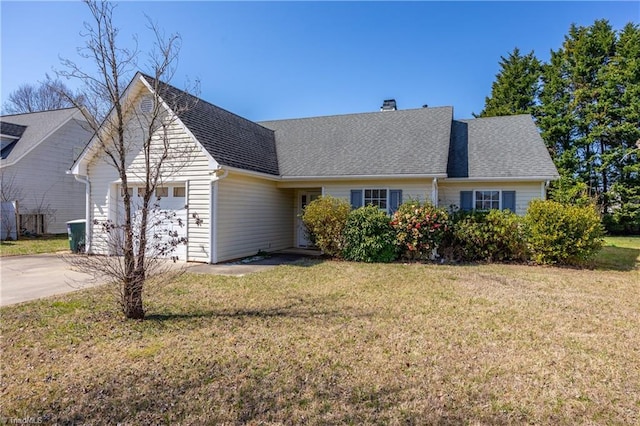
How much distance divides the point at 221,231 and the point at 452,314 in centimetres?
720

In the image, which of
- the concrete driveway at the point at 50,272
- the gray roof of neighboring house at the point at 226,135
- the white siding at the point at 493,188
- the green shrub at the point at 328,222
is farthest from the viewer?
the white siding at the point at 493,188

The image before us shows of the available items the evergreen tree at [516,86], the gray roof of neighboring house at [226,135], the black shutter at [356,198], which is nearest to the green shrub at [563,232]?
the black shutter at [356,198]

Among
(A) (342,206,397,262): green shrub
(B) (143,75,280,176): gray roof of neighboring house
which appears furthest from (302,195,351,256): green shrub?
(B) (143,75,280,176): gray roof of neighboring house

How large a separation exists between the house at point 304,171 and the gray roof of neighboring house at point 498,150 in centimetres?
4

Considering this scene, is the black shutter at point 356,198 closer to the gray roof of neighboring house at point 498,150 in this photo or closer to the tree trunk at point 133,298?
the gray roof of neighboring house at point 498,150

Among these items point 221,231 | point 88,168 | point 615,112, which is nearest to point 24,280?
point 221,231

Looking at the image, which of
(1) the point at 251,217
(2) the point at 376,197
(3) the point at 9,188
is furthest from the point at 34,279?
(3) the point at 9,188

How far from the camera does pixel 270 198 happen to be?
530 inches

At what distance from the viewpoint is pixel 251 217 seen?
12164 millimetres

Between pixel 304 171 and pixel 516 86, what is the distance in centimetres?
2346

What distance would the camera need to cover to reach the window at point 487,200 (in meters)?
12.8

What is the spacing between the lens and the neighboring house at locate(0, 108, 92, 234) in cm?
1758

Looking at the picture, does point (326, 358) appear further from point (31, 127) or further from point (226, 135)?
point (31, 127)

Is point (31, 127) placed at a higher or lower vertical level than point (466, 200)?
higher
